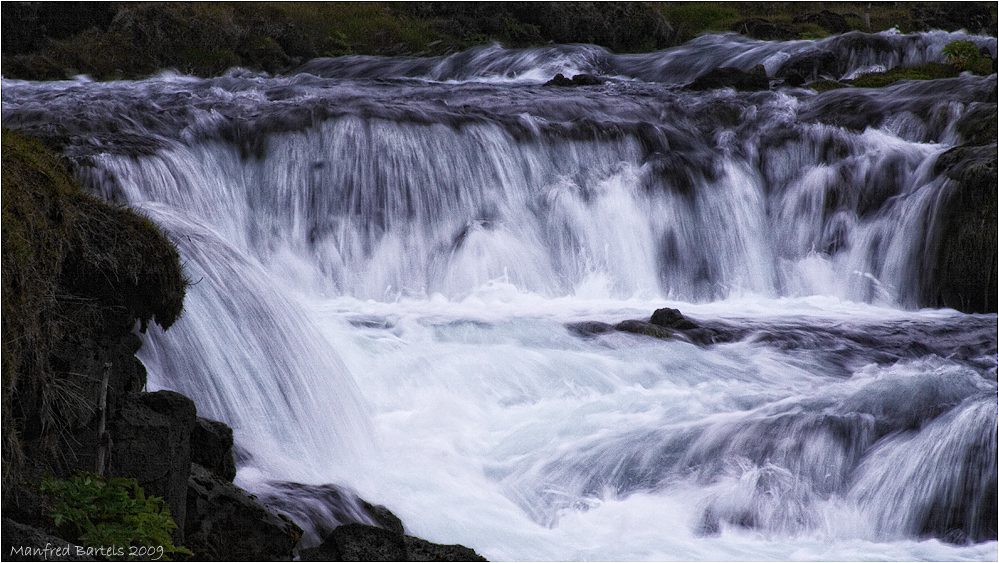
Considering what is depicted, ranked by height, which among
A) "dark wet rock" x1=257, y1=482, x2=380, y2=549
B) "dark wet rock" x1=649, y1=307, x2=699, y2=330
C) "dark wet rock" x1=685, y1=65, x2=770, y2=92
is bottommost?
"dark wet rock" x1=257, y1=482, x2=380, y2=549

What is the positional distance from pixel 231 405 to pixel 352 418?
0.97 metres

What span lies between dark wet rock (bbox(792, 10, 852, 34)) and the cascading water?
38.4 ft

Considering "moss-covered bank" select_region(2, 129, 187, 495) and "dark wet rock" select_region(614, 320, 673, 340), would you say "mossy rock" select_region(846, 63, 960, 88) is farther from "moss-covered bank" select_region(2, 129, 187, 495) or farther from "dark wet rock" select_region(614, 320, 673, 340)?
"moss-covered bank" select_region(2, 129, 187, 495)

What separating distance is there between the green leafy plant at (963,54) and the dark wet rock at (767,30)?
22.3 feet

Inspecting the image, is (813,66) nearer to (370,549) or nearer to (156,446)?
(370,549)

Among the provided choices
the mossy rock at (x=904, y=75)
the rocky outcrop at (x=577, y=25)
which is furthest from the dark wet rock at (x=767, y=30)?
the mossy rock at (x=904, y=75)

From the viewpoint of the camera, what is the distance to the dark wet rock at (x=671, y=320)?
32.8 ft

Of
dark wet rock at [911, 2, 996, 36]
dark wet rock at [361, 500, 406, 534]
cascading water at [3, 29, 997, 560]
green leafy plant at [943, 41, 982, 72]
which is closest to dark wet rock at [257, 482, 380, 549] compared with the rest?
dark wet rock at [361, 500, 406, 534]

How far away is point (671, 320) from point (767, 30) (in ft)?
61.2

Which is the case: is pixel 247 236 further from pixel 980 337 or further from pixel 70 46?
pixel 70 46

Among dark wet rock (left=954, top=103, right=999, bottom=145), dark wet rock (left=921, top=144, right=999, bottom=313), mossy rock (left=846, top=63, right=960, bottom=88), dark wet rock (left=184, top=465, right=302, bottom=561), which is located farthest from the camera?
mossy rock (left=846, top=63, right=960, bottom=88)

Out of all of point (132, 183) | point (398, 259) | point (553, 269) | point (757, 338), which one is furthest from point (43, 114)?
point (757, 338)

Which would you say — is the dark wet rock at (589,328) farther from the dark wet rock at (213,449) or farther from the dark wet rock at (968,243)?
the dark wet rock at (213,449)

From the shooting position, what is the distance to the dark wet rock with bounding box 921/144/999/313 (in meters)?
11.1
